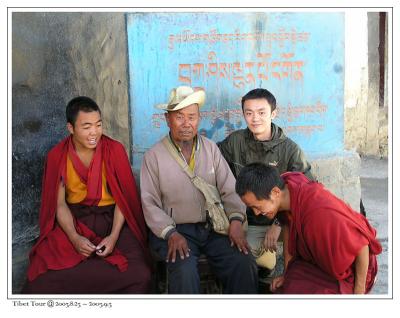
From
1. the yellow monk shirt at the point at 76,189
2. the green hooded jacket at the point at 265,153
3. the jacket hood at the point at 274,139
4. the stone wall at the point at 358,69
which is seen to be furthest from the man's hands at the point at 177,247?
the stone wall at the point at 358,69

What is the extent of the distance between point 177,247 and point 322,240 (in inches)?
38.2

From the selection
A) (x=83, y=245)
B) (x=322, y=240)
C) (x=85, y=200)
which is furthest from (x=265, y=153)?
(x=83, y=245)

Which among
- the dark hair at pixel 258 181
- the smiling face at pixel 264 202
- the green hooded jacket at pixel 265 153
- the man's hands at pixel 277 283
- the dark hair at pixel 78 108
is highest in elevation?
the dark hair at pixel 78 108

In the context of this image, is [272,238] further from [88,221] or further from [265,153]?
[88,221]

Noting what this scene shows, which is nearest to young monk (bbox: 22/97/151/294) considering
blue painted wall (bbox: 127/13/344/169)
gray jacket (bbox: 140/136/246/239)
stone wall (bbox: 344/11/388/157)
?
gray jacket (bbox: 140/136/246/239)

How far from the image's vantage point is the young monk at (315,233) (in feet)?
10.3

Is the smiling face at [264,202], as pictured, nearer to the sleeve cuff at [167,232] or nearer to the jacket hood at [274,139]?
the sleeve cuff at [167,232]

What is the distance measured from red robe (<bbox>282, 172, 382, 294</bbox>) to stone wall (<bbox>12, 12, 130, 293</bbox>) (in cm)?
188

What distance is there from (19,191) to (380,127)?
4515 millimetres

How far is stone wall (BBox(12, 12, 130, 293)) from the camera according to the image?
437cm

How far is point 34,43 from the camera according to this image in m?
4.39

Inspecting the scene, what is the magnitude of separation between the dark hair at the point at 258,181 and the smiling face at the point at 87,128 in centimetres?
118
